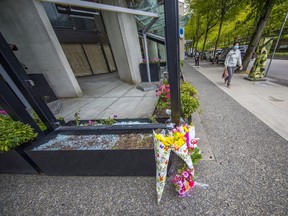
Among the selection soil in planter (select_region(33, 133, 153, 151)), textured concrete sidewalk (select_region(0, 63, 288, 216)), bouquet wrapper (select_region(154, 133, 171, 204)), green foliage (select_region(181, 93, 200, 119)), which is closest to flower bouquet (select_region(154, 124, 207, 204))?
bouquet wrapper (select_region(154, 133, 171, 204))

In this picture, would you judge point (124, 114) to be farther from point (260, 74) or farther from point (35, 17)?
point (260, 74)

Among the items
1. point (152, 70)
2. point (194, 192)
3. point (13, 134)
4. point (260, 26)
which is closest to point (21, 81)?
point (13, 134)

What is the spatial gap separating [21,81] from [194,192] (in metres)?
2.83

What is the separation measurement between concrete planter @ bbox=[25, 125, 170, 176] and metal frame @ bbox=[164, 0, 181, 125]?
2.23ft

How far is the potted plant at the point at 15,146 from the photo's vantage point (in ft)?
5.55

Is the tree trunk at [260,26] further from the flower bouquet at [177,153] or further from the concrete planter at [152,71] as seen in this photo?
the flower bouquet at [177,153]

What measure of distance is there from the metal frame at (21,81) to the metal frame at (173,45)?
204 cm

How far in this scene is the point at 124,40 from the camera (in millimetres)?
5520

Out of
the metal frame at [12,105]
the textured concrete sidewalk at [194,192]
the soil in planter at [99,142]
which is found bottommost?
the textured concrete sidewalk at [194,192]

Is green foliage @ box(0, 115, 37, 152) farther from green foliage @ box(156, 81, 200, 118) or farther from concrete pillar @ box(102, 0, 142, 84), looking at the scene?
concrete pillar @ box(102, 0, 142, 84)

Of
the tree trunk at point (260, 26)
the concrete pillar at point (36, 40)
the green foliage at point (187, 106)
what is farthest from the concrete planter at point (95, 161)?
the tree trunk at point (260, 26)

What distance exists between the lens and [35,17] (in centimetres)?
386

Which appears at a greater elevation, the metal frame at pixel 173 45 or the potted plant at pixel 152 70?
the metal frame at pixel 173 45

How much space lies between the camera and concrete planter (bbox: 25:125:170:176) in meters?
1.66
